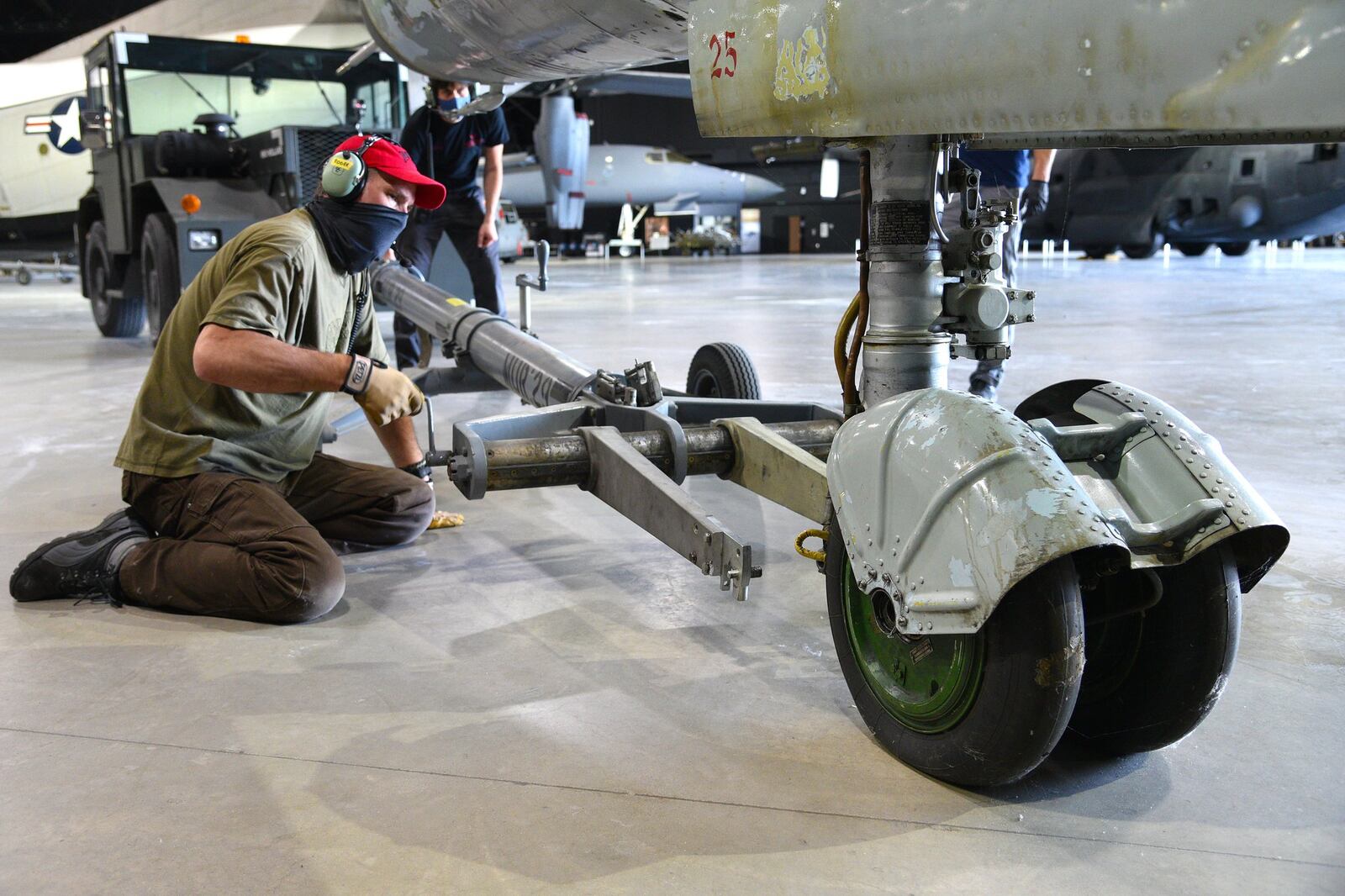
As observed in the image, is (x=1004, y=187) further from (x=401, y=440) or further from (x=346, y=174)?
(x=346, y=174)

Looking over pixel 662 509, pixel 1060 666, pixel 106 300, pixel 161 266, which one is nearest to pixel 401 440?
pixel 662 509

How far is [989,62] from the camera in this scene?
166 cm

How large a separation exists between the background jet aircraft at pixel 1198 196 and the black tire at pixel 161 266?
9.42 m

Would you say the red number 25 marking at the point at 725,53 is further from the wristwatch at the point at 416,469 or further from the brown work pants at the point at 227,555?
the wristwatch at the point at 416,469

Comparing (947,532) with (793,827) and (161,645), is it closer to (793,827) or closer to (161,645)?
(793,827)

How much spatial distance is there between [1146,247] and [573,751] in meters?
15.6

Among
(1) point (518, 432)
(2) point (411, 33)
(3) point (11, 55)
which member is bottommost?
(1) point (518, 432)

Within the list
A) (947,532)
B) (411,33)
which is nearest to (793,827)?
(947,532)

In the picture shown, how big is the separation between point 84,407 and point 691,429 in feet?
13.2

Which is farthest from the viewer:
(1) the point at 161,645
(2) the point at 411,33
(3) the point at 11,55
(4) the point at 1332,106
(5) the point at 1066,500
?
(3) the point at 11,55

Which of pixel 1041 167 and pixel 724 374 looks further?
pixel 1041 167

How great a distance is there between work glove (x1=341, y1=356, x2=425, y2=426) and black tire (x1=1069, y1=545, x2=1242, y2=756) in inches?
66.5

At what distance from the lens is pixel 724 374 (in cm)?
425

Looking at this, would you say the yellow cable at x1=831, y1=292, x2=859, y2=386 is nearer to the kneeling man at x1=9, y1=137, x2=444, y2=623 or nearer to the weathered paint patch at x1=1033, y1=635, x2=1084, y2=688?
the weathered paint patch at x1=1033, y1=635, x2=1084, y2=688
